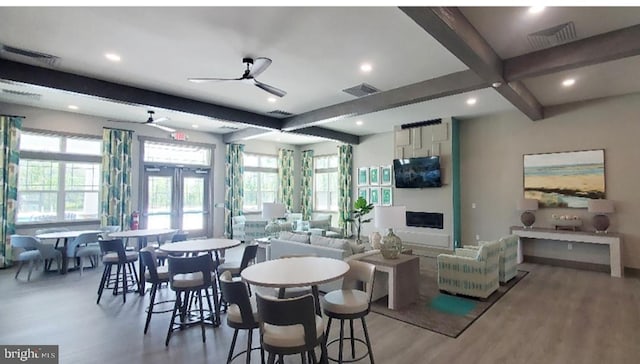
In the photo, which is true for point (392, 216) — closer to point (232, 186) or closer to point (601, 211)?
point (601, 211)

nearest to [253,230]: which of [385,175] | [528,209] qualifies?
[385,175]

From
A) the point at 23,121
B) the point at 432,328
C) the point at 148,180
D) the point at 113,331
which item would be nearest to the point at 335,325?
the point at 432,328

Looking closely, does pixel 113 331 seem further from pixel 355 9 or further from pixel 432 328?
pixel 355 9

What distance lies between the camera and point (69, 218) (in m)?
7.36

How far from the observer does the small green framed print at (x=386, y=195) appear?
9.38m

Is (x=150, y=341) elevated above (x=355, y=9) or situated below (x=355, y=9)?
below

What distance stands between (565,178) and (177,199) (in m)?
9.84

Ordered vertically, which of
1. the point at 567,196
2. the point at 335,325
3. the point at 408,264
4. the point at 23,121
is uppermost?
the point at 23,121

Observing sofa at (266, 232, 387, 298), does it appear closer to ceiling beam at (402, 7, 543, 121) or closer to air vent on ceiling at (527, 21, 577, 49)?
ceiling beam at (402, 7, 543, 121)

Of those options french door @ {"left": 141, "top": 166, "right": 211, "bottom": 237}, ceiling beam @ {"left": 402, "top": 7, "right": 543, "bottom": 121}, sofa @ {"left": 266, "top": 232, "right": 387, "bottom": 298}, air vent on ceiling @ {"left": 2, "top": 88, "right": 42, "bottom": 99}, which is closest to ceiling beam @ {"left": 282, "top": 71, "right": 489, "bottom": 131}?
ceiling beam @ {"left": 402, "top": 7, "right": 543, "bottom": 121}

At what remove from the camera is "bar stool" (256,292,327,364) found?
2055mm

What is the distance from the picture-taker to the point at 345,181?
10.4 m

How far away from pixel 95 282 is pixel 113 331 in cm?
254

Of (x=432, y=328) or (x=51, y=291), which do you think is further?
(x=51, y=291)
